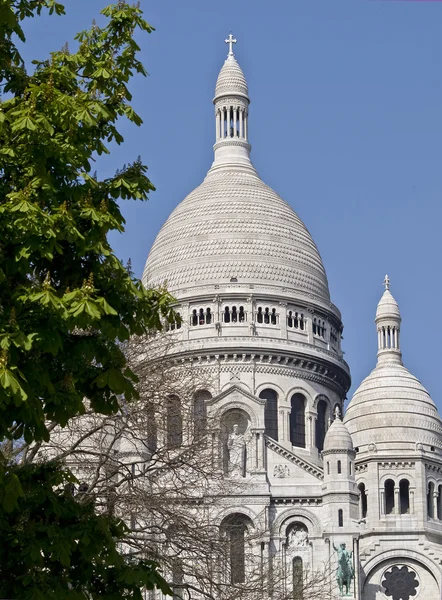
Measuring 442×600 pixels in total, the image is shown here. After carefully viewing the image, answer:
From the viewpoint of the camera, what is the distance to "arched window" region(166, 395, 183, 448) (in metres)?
33.1

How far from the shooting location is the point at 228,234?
3487 inches

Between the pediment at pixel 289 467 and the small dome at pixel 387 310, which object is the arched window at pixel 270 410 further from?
the small dome at pixel 387 310

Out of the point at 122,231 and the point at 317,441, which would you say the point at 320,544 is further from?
the point at 122,231

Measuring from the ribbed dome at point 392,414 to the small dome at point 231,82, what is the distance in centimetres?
1905

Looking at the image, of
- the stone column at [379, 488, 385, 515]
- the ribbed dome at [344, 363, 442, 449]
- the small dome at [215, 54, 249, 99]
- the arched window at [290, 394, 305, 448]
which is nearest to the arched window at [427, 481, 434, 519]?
the ribbed dome at [344, 363, 442, 449]

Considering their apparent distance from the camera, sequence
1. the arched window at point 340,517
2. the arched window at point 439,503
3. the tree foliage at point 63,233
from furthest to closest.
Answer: the arched window at point 439,503
the arched window at point 340,517
the tree foliage at point 63,233

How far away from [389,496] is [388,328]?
12689mm

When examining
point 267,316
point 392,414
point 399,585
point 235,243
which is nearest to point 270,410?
point 267,316

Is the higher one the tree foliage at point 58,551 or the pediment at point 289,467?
the pediment at point 289,467

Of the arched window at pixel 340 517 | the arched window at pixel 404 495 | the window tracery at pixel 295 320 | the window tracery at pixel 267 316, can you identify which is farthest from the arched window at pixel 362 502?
the window tracery at pixel 267 316

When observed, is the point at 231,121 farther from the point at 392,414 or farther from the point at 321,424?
the point at 392,414

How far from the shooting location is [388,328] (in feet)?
290

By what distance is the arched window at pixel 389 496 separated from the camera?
77.9 m

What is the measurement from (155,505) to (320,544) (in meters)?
42.6
